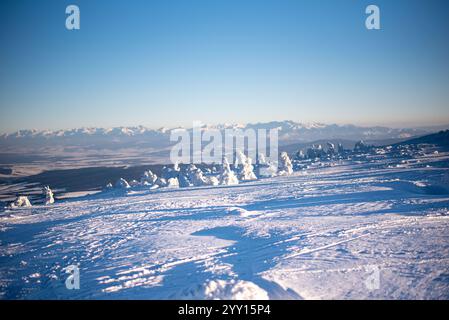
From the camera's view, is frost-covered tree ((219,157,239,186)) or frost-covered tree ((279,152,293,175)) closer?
frost-covered tree ((219,157,239,186))

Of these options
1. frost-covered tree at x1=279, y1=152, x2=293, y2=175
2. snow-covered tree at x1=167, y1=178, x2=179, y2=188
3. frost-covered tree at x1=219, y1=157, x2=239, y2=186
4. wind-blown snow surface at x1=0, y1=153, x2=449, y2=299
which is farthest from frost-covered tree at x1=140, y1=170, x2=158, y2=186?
wind-blown snow surface at x1=0, y1=153, x2=449, y2=299

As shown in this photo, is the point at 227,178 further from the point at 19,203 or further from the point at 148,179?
the point at 19,203

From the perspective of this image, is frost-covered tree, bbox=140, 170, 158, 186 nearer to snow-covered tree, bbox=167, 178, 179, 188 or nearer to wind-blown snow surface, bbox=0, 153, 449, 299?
snow-covered tree, bbox=167, 178, 179, 188

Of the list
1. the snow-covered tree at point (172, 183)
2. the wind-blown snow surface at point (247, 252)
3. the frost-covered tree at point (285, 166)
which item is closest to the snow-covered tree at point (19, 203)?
the wind-blown snow surface at point (247, 252)

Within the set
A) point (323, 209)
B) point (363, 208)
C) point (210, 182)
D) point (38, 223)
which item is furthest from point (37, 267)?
point (210, 182)

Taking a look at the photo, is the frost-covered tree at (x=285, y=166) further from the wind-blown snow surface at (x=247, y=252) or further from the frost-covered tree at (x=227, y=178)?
the wind-blown snow surface at (x=247, y=252)
